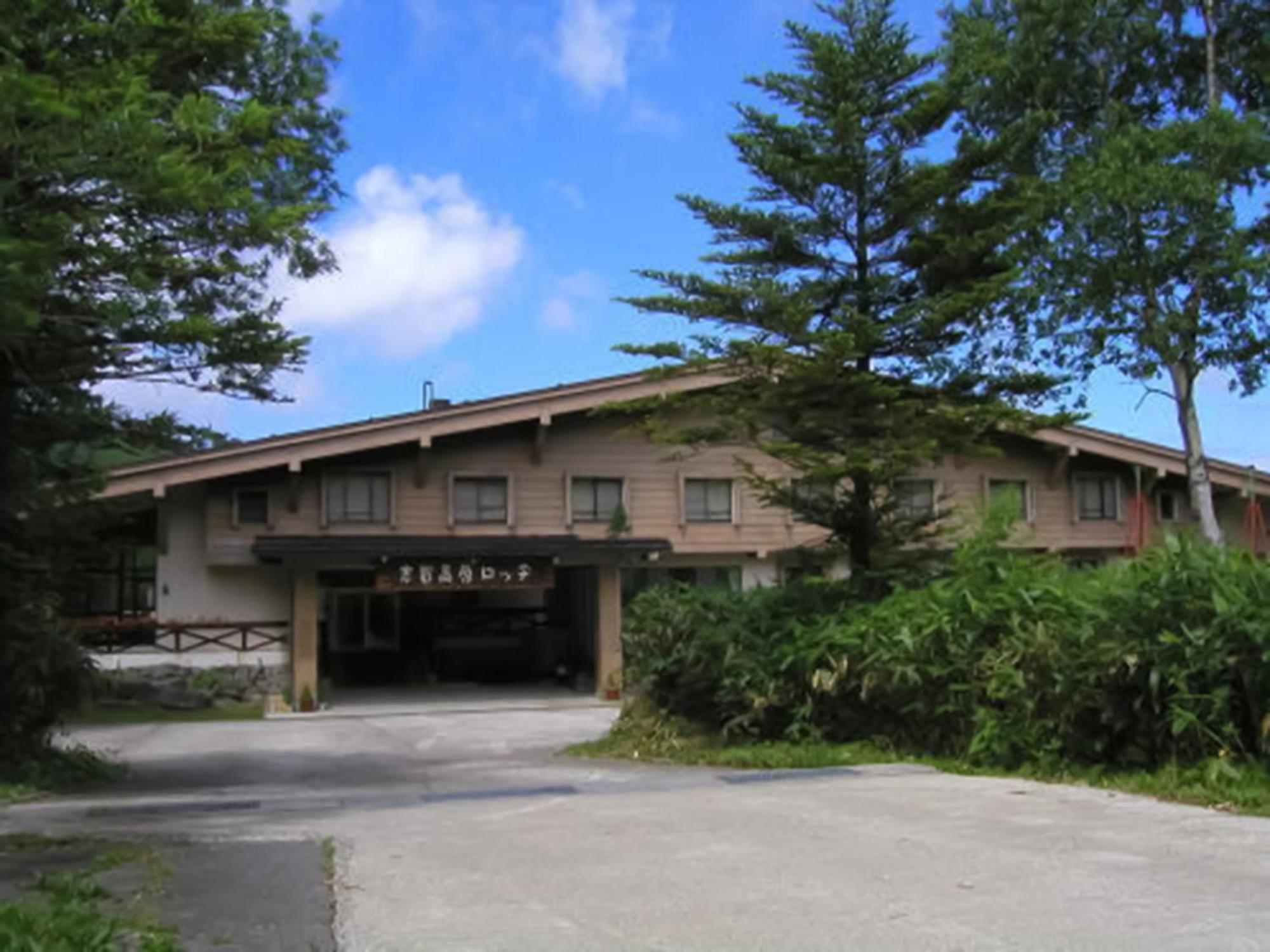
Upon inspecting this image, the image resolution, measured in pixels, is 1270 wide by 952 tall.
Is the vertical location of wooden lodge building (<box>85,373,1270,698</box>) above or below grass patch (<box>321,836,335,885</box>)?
above

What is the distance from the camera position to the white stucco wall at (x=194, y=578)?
2414 centimetres

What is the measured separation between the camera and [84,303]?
10023 mm

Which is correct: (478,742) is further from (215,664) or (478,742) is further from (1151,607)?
(1151,607)

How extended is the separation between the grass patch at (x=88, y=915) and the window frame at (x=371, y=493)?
17.6 metres

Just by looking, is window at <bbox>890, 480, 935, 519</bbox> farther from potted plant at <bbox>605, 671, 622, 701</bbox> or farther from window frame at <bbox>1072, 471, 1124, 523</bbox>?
window frame at <bbox>1072, 471, 1124, 523</bbox>

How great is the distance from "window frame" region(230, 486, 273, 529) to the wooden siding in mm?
52

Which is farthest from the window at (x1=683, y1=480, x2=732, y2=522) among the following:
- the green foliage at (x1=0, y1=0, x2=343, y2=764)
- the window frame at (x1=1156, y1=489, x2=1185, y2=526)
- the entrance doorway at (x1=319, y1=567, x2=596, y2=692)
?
the green foliage at (x1=0, y1=0, x2=343, y2=764)

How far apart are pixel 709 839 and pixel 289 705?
17.9 m

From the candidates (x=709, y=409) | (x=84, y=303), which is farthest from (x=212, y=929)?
(x=709, y=409)

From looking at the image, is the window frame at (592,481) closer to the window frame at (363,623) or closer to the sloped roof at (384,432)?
the sloped roof at (384,432)

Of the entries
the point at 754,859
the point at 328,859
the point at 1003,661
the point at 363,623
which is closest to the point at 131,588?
the point at 363,623

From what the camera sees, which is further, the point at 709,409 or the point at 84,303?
the point at 709,409

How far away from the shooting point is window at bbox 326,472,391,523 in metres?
24.7

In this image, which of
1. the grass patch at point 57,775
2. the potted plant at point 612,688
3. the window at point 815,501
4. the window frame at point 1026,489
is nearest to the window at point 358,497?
the potted plant at point 612,688
